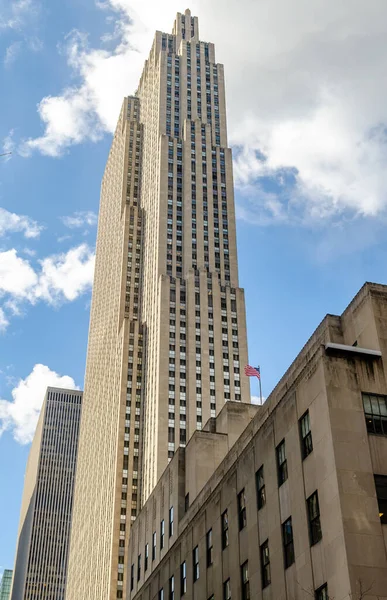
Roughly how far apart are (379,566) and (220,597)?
16.3 meters

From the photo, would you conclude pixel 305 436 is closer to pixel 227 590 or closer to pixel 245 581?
pixel 245 581

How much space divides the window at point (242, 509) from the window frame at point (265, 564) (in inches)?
131

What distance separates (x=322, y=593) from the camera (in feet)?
112

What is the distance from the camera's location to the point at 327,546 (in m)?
34.2

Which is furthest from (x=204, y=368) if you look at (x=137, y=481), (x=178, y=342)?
(x=137, y=481)

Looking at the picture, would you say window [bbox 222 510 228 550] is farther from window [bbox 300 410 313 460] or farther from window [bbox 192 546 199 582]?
window [bbox 300 410 313 460]

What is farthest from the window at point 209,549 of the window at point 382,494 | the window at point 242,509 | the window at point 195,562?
the window at point 382,494

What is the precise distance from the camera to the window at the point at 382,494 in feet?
112

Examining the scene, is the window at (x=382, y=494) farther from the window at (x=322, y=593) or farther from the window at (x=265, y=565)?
the window at (x=265, y=565)

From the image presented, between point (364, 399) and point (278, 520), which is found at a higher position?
point (364, 399)

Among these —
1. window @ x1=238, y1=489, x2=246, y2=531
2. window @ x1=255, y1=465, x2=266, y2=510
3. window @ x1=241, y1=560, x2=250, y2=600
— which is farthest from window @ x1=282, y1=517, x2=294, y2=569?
window @ x1=238, y1=489, x2=246, y2=531

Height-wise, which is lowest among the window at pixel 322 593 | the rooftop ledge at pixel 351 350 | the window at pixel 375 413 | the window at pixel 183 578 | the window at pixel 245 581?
the window at pixel 322 593

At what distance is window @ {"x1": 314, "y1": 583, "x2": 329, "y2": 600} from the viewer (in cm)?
3390

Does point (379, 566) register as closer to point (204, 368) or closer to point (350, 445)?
point (350, 445)
